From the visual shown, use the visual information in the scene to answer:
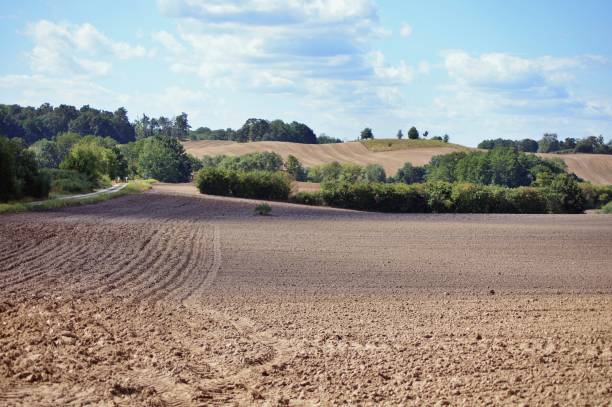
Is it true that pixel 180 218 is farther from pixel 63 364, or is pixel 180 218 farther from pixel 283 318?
pixel 63 364

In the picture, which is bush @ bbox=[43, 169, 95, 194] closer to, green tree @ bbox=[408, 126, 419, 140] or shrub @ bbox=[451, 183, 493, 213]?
shrub @ bbox=[451, 183, 493, 213]

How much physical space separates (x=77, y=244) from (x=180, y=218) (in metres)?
15.0

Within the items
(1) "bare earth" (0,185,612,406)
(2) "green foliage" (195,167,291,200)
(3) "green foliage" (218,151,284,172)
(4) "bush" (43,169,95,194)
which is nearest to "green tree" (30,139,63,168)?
(3) "green foliage" (218,151,284,172)

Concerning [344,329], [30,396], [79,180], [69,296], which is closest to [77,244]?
[69,296]

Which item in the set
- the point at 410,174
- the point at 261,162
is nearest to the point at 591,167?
the point at 410,174

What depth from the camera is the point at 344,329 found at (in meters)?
13.5

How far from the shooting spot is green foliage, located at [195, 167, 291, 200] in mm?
65312

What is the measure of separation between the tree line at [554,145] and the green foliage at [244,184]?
87.4m

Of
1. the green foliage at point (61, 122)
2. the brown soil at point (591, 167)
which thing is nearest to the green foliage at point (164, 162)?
the brown soil at point (591, 167)

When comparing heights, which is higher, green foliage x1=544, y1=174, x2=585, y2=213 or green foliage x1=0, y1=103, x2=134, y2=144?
green foliage x1=0, y1=103, x2=134, y2=144

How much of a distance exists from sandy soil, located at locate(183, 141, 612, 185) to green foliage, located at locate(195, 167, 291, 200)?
169 ft

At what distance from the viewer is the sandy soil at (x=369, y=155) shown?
112 meters

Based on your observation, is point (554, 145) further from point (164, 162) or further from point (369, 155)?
point (164, 162)

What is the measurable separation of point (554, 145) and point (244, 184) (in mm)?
130450
